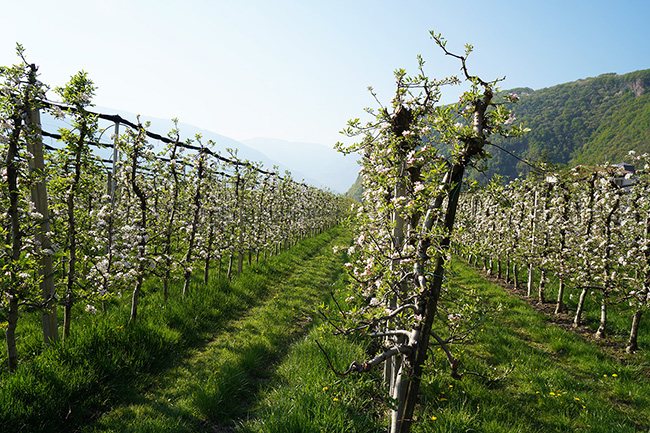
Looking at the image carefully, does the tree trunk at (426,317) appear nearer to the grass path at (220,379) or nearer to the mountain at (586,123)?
the grass path at (220,379)

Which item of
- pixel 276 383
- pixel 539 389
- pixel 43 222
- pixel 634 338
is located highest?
pixel 43 222

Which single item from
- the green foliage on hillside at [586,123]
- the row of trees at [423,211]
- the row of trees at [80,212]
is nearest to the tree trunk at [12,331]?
the row of trees at [80,212]

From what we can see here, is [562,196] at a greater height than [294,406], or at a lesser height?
→ greater

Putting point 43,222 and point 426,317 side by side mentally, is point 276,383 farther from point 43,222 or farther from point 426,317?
point 43,222

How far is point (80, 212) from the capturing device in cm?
599

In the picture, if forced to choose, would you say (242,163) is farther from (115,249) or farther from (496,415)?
(496,415)

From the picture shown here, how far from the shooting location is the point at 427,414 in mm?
4277

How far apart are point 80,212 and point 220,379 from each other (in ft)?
14.0

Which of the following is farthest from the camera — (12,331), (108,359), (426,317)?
(108,359)

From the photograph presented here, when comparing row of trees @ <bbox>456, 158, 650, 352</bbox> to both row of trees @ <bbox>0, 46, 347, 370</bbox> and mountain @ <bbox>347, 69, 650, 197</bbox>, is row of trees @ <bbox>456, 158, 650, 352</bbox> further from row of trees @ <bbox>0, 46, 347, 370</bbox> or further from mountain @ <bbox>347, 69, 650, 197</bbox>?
mountain @ <bbox>347, 69, 650, 197</bbox>

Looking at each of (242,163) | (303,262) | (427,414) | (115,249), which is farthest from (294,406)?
(303,262)

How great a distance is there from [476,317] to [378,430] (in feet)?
6.74

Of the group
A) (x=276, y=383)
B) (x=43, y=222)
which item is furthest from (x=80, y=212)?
(x=276, y=383)

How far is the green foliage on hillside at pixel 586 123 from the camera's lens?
11462 centimetres
